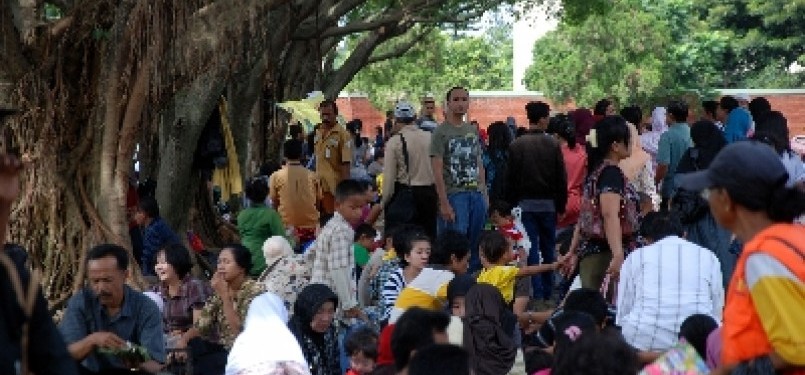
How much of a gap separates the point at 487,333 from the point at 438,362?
3.17m

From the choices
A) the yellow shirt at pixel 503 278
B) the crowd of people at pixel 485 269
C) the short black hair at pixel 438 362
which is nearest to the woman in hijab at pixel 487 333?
the crowd of people at pixel 485 269

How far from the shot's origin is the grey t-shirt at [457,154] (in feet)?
44.2

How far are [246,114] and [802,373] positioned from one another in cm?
1747

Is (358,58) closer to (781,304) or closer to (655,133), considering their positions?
(655,133)

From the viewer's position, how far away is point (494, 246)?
10828 mm

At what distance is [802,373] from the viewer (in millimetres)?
5422

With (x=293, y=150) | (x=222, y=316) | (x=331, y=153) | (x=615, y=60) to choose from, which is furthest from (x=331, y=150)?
(x=615, y=60)

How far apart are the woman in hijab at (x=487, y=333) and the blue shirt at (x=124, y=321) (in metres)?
1.62

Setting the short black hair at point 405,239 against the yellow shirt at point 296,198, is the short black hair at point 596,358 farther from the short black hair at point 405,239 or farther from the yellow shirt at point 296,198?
the yellow shirt at point 296,198

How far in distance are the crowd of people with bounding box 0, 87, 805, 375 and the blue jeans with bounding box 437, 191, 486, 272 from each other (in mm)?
20

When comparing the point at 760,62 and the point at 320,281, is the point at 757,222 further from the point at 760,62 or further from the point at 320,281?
the point at 760,62

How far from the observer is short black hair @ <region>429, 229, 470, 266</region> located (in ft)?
35.2

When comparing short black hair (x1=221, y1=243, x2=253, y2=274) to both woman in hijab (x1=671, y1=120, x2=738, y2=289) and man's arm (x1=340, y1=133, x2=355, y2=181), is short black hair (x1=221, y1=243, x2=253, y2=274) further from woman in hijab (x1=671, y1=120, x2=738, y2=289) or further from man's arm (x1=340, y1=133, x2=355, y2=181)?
man's arm (x1=340, y1=133, x2=355, y2=181)

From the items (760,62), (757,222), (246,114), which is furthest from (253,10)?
(760,62)
